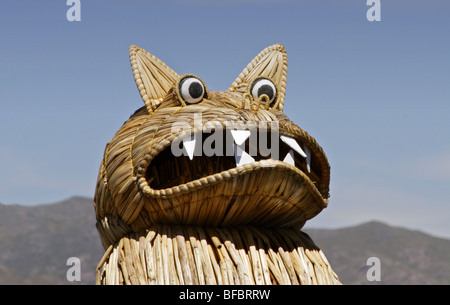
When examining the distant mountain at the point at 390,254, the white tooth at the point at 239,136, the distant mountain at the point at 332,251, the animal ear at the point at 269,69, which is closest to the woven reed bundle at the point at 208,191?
the white tooth at the point at 239,136

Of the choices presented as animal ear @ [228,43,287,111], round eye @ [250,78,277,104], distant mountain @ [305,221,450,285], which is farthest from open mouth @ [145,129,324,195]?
distant mountain @ [305,221,450,285]

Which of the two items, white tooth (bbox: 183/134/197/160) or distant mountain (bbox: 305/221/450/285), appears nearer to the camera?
white tooth (bbox: 183/134/197/160)

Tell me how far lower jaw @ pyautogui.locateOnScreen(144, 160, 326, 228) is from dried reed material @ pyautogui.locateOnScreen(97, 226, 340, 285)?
4.0 inches

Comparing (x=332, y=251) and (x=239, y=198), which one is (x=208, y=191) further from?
(x=332, y=251)

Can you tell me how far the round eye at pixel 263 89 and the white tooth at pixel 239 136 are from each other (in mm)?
629

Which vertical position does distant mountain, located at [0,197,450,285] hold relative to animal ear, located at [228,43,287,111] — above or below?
below

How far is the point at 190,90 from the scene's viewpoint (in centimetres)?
641

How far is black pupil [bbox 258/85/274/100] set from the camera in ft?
21.7

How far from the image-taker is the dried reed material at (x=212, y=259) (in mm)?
5984

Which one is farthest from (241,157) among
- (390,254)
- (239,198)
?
(390,254)

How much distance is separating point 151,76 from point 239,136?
1.10 m

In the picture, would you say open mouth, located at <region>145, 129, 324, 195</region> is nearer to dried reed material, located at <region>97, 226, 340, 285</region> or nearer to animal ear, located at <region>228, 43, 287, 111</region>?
dried reed material, located at <region>97, 226, 340, 285</region>

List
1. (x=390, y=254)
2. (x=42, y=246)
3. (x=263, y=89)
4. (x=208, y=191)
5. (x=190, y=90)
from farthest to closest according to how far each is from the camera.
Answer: (x=390, y=254) → (x=42, y=246) → (x=263, y=89) → (x=190, y=90) → (x=208, y=191)
